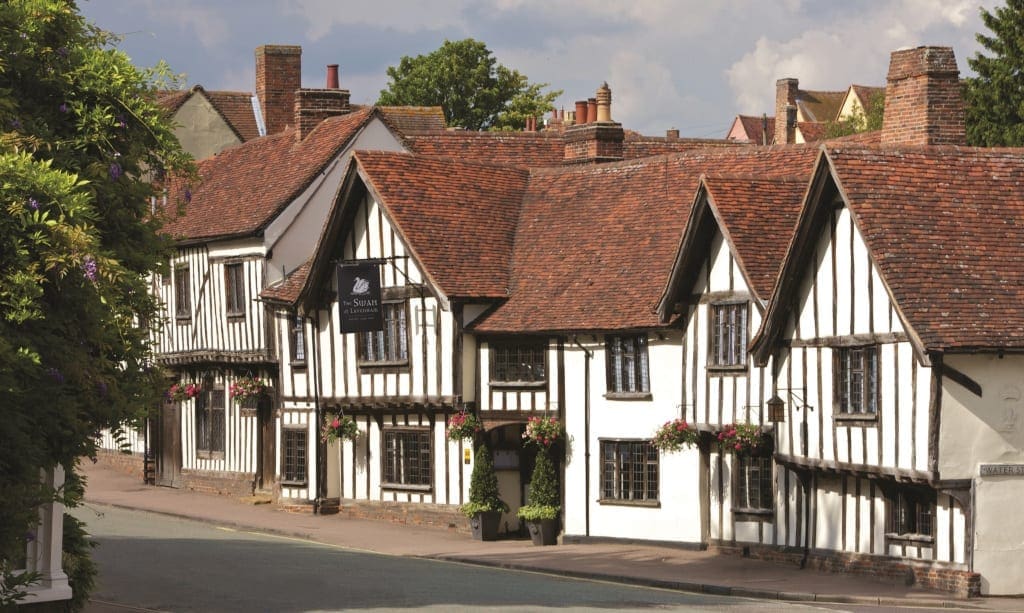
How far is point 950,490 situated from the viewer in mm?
23766

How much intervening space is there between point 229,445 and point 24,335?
24912mm

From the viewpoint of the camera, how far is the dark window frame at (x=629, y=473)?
3058cm

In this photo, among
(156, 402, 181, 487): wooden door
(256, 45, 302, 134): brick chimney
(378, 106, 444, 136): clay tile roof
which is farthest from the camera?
(378, 106, 444, 136): clay tile roof

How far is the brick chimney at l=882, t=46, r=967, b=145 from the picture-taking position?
30.4 meters

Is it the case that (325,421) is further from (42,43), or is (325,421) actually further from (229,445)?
(42,43)

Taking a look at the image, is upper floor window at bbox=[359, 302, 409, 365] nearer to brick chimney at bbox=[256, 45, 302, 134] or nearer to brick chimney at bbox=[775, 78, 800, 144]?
brick chimney at bbox=[256, 45, 302, 134]

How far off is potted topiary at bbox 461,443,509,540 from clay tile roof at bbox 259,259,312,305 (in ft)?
20.7

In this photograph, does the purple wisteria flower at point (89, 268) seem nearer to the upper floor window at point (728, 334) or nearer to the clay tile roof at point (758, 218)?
the clay tile roof at point (758, 218)

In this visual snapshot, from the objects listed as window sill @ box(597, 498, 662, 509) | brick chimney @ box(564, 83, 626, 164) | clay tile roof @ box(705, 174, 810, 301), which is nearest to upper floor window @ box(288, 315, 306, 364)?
brick chimney @ box(564, 83, 626, 164)

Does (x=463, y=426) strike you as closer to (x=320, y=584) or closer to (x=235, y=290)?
(x=235, y=290)

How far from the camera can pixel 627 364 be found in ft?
102

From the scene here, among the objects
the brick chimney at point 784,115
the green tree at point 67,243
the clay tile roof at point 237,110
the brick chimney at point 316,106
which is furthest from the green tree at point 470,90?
the green tree at point 67,243

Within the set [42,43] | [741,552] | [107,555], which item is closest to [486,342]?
[741,552]

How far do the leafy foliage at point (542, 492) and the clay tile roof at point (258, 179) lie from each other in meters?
10.1
